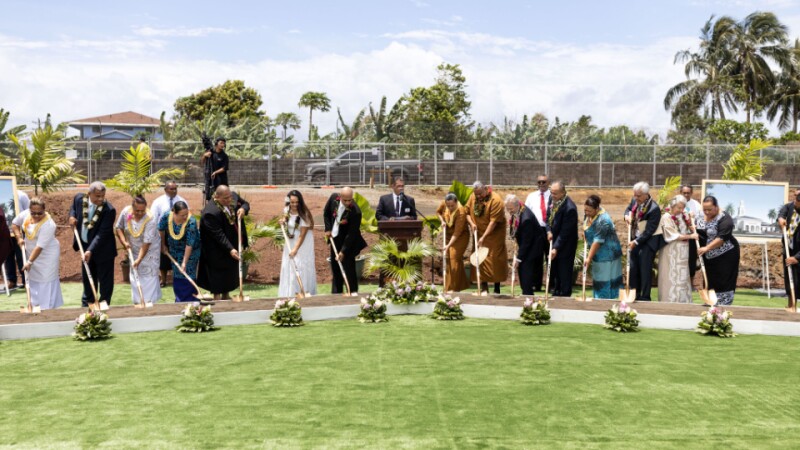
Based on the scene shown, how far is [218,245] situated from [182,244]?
18.1 inches

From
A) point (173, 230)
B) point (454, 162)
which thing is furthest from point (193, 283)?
point (454, 162)

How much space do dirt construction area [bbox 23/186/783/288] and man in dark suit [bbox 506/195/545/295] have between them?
2.89 metres

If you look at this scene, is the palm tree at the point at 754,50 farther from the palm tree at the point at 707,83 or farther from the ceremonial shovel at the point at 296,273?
the ceremonial shovel at the point at 296,273

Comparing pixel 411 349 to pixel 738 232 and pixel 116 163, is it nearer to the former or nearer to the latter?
pixel 738 232

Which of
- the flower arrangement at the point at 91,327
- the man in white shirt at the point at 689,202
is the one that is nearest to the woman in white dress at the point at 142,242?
the flower arrangement at the point at 91,327

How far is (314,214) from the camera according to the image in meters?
19.5

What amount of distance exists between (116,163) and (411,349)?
22.2 meters

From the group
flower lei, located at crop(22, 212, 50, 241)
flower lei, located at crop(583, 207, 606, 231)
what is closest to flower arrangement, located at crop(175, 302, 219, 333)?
flower lei, located at crop(22, 212, 50, 241)

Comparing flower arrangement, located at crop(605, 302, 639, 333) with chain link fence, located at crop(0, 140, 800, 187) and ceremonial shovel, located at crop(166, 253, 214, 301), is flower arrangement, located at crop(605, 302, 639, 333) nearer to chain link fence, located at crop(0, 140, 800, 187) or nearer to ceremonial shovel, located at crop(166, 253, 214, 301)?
ceremonial shovel, located at crop(166, 253, 214, 301)

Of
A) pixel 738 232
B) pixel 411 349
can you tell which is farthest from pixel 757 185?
pixel 411 349

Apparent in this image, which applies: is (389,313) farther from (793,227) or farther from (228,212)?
(793,227)

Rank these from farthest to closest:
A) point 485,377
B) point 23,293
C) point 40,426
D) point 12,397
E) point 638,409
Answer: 1. point 23,293
2. point 485,377
3. point 12,397
4. point 638,409
5. point 40,426

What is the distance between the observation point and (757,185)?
45.2 ft

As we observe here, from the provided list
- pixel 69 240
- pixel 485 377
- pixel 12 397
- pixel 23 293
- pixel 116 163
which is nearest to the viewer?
pixel 12 397
